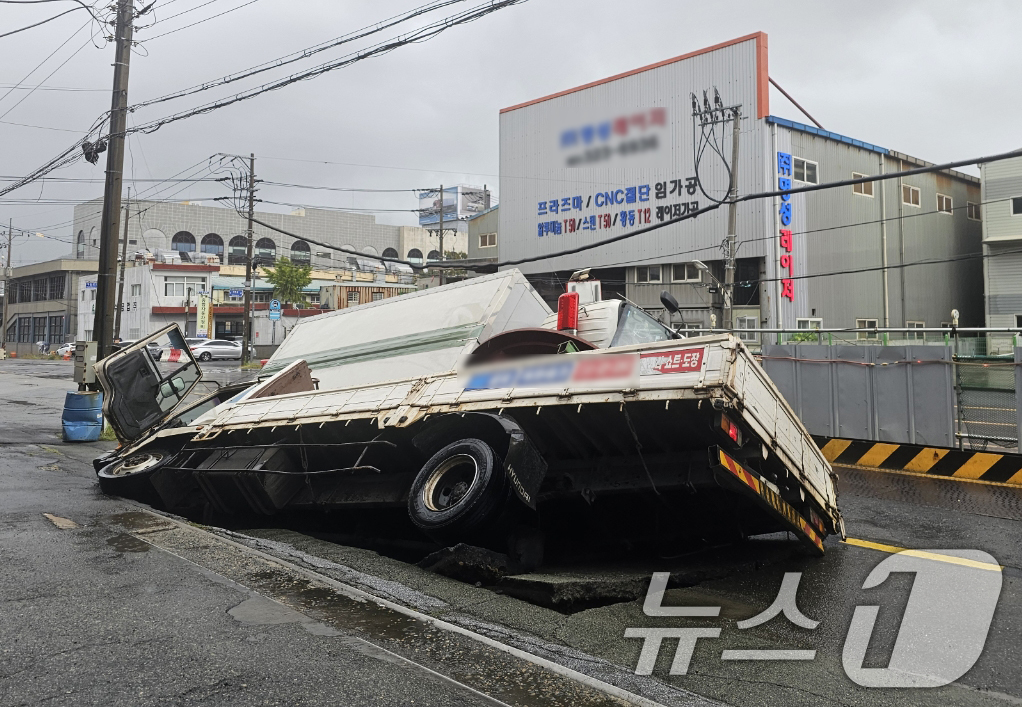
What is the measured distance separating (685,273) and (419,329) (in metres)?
19.3

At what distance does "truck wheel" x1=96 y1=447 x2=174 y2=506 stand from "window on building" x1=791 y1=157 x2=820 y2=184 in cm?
2178

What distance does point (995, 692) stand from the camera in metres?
3.79

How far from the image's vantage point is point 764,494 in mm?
5250

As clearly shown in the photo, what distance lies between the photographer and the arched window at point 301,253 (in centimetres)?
8112

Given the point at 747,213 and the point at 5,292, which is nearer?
the point at 747,213

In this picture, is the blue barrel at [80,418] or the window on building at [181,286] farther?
the window on building at [181,286]

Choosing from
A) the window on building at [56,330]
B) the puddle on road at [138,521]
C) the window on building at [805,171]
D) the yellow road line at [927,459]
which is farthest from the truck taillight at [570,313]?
the window on building at [56,330]

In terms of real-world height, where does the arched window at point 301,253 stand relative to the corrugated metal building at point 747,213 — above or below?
above

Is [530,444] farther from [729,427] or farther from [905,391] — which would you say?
[905,391]

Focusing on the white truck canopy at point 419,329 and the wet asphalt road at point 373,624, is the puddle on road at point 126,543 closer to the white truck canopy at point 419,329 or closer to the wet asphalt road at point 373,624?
the wet asphalt road at point 373,624

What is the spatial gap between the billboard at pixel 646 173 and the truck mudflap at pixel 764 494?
16.6 meters

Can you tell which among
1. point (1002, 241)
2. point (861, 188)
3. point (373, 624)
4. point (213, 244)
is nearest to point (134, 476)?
point (373, 624)

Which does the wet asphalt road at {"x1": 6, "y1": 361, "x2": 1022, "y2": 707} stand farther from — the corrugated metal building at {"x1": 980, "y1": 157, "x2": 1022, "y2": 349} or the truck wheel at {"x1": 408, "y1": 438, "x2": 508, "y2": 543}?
the corrugated metal building at {"x1": 980, "y1": 157, "x2": 1022, "y2": 349}

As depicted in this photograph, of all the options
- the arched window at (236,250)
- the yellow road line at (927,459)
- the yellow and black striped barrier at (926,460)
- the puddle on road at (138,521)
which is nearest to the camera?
the puddle on road at (138,521)
